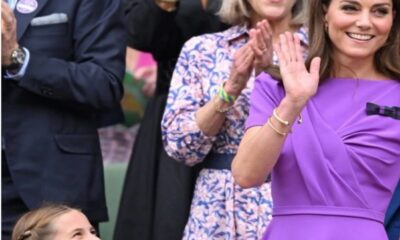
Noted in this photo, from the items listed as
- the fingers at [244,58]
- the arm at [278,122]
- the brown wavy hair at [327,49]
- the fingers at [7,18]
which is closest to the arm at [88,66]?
the fingers at [7,18]

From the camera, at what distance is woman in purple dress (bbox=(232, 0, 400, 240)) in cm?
410

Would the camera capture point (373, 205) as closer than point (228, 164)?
Yes

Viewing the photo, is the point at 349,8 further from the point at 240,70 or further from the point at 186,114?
the point at 186,114

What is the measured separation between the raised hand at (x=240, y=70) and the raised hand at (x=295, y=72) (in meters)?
0.57

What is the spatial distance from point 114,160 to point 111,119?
137cm

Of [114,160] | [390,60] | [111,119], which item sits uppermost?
[390,60]

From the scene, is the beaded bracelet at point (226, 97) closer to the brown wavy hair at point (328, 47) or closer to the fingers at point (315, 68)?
the brown wavy hair at point (328, 47)

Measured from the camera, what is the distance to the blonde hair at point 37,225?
438cm

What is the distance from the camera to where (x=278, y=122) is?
404 centimetres

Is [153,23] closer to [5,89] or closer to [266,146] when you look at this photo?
[5,89]

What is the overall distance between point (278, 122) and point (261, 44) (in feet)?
2.48

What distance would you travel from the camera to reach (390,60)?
14.3ft

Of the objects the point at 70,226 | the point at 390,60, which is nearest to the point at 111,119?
the point at 70,226

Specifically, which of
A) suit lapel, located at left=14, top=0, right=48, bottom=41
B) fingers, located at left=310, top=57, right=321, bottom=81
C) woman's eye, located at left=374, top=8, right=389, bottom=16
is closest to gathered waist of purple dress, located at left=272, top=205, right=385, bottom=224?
fingers, located at left=310, top=57, right=321, bottom=81
